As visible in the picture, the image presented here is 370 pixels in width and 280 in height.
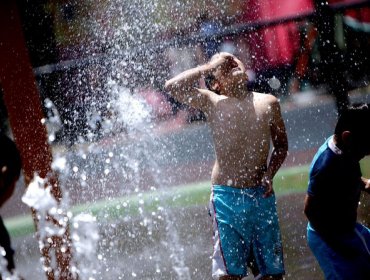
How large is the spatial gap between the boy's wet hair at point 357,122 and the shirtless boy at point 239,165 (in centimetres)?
76

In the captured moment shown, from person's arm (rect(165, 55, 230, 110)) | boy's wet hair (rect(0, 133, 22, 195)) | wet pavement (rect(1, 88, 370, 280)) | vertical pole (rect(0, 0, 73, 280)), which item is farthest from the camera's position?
wet pavement (rect(1, 88, 370, 280))

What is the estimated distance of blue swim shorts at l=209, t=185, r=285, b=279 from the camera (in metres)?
4.18

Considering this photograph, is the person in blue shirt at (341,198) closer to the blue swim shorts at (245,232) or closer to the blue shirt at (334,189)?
the blue shirt at (334,189)

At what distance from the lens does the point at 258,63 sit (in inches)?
454

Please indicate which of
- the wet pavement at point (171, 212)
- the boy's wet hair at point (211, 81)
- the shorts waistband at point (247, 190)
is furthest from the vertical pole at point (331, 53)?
the shorts waistband at point (247, 190)

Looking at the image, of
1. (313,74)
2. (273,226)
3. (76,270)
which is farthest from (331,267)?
(313,74)

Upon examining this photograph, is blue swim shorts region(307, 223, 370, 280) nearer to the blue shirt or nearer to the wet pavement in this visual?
the blue shirt

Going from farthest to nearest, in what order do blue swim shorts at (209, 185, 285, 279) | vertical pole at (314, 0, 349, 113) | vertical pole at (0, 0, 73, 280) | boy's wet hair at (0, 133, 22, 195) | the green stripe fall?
the green stripe → vertical pole at (314, 0, 349, 113) → vertical pole at (0, 0, 73, 280) → blue swim shorts at (209, 185, 285, 279) → boy's wet hair at (0, 133, 22, 195)

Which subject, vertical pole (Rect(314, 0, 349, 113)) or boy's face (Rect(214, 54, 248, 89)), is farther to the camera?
vertical pole (Rect(314, 0, 349, 113))

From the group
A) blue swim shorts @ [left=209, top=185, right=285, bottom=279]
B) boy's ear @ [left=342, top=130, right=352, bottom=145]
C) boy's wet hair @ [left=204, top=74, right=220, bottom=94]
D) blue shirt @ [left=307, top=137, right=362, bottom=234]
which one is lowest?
blue swim shorts @ [left=209, top=185, right=285, bottom=279]

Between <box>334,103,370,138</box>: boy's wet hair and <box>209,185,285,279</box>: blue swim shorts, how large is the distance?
81cm

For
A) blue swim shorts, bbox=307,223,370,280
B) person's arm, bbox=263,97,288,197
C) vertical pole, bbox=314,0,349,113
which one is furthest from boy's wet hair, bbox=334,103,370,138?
vertical pole, bbox=314,0,349,113

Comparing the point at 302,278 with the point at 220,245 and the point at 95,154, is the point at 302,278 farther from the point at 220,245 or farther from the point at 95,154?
the point at 95,154

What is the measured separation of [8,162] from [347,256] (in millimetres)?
1873
